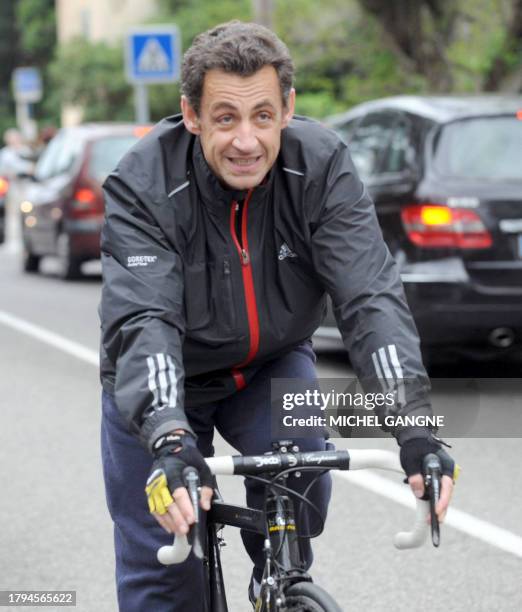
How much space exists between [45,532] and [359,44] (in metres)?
14.9

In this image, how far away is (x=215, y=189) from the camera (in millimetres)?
3414

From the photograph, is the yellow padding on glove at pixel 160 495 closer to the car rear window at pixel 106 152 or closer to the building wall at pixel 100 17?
the car rear window at pixel 106 152

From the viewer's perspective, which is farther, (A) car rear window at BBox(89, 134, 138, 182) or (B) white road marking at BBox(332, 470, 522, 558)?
(A) car rear window at BBox(89, 134, 138, 182)

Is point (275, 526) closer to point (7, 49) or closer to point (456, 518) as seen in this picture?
point (456, 518)

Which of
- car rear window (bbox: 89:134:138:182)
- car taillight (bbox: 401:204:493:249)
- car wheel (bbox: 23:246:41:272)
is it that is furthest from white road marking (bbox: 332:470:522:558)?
car wheel (bbox: 23:246:41:272)

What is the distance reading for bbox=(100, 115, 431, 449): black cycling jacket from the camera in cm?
328

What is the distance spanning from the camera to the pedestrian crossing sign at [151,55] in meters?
18.9

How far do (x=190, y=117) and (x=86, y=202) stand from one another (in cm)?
1285

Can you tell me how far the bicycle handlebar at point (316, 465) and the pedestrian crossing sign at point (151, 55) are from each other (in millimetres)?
16112

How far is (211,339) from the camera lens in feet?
11.3

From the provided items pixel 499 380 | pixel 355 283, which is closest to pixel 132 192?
pixel 355 283

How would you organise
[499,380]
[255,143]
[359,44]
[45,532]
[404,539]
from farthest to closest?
1. [359,44]
2. [499,380]
3. [45,532]
4. [255,143]
5. [404,539]

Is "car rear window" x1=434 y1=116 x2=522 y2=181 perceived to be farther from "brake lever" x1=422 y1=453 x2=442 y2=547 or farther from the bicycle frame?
"brake lever" x1=422 y1=453 x2=442 y2=547

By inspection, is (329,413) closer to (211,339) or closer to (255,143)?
(211,339)
